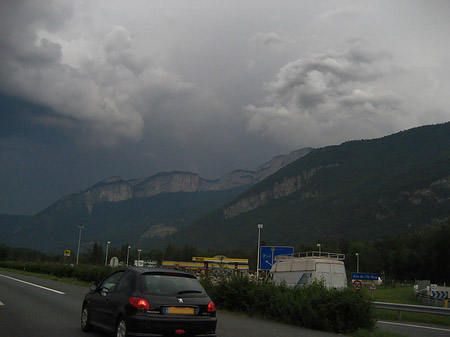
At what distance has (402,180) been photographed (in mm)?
172125

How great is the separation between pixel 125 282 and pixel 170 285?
989 millimetres

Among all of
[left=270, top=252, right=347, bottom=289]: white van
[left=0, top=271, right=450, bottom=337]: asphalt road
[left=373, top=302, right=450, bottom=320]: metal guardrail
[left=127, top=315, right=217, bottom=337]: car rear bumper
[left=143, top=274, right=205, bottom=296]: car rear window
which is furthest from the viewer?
[left=270, top=252, right=347, bottom=289]: white van

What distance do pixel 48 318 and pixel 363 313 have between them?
29.2 ft

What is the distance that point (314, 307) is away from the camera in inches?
567

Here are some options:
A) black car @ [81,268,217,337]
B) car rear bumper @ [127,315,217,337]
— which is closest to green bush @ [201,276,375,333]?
black car @ [81,268,217,337]

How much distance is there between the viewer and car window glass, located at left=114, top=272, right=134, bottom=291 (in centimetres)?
926

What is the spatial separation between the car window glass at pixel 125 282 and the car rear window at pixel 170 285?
0.34m

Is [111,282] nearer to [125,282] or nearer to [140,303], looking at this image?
[125,282]

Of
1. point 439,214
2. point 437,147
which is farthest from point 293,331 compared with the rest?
point 437,147

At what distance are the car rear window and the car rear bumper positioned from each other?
495 mm

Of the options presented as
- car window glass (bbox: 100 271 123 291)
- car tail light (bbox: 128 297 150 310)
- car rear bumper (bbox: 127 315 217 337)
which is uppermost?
car window glass (bbox: 100 271 123 291)

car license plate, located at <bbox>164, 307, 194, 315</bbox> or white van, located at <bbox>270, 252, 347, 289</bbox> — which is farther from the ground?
white van, located at <bbox>270, 252, 347, 289</bbox>

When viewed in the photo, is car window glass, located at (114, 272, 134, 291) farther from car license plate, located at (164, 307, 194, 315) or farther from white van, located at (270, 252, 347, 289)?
white van, located at (270, 252, 347, 289)

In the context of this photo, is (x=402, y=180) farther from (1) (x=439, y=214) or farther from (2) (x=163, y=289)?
(2) (x=163, y=289)
